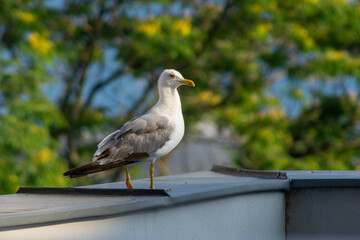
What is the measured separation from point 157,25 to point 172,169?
5.11m

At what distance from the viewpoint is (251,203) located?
12.9 feet

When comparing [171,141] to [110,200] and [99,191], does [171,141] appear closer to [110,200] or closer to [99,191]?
[99,191]

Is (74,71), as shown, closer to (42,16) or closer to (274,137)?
(42,16)

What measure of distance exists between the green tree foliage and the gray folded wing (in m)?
7.05

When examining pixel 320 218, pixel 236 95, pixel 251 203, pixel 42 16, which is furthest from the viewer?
pixel 236 95

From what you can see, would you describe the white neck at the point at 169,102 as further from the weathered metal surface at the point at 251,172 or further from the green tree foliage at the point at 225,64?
the green tree foliage at the point at 225,64

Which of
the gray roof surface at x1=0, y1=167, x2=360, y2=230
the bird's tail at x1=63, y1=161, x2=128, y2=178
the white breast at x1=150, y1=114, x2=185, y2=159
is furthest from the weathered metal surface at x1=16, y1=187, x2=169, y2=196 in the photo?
the white breast at x1=150, y1=114, x2=185, y2=159

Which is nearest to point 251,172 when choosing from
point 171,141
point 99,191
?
point 171,141

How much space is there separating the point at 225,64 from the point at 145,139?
9.36 metres

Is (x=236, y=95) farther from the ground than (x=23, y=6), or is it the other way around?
(x=23, y=6)

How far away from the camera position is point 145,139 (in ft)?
13.6

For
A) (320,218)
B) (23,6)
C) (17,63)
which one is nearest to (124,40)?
(23,6)

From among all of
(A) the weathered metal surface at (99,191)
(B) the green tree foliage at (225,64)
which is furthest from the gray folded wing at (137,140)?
(B) the green tree foliage at (225,64)

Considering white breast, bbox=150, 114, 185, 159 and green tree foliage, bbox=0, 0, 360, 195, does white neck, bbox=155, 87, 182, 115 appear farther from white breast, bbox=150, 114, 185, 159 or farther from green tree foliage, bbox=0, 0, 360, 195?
green tree foliage, bbox=0, 0, 360, 195
